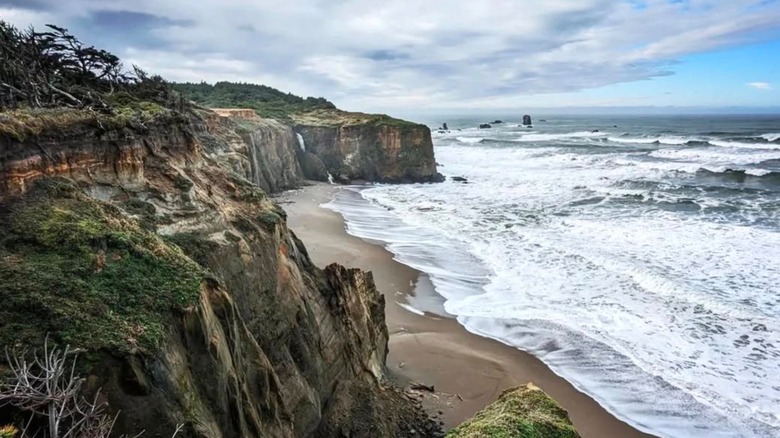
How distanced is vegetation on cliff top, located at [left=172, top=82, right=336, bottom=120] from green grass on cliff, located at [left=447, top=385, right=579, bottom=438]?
143 ft

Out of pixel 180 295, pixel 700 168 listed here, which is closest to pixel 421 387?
pixel 180 295

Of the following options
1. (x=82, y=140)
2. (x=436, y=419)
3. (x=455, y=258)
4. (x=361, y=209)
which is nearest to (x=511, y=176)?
(x=361, y=209)

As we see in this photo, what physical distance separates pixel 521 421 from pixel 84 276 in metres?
5.27

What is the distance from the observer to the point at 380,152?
148 feet

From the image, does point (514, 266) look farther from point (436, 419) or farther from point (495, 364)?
point (436, 419)

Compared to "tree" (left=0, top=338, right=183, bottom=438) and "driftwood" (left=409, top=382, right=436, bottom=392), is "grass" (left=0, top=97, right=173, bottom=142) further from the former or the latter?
"driftwood" (left=409, top=382, right=436, bottom=392)

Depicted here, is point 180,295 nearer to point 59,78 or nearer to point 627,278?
point 59,78

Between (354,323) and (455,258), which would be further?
(455,258)

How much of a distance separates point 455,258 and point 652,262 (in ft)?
23.8

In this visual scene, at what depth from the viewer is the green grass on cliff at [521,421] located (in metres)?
6.09

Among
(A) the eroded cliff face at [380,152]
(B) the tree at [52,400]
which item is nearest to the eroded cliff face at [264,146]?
(A) the eroded cliff face at [380,152]

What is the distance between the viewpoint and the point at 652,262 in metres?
18.6

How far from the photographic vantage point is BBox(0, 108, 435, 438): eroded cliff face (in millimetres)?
4652

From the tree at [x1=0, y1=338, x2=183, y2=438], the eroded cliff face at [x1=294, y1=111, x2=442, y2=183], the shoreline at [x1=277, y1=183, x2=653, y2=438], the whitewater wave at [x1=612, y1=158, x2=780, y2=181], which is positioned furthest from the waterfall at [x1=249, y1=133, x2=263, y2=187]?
the whitewater wave at [x1=612, y1=158, x2=780, y2=181]
